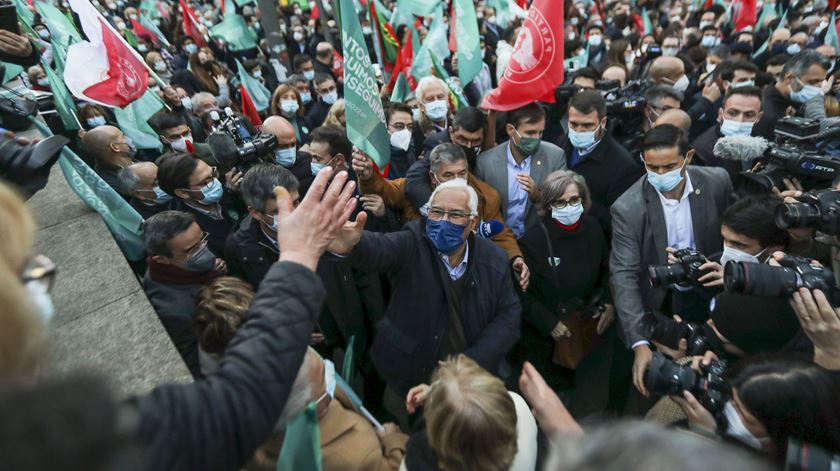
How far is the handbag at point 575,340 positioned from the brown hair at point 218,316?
208 centimetres

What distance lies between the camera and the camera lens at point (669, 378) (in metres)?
1.87

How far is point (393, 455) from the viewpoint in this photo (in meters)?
1.83

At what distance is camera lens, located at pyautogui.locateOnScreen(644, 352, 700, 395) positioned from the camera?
187 centimetres

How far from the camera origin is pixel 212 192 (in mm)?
3344

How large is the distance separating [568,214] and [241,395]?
8.29ft

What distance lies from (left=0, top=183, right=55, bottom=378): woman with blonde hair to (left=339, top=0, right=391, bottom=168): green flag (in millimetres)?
2128

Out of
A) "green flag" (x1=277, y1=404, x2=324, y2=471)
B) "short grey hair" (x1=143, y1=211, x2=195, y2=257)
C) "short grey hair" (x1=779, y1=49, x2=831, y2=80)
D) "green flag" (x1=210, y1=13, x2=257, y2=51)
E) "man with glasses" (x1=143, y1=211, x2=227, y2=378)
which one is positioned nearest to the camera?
"green flag" (x1=277, y1=404, x2=324, y2=471)

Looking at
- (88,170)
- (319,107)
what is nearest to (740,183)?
(88,170)

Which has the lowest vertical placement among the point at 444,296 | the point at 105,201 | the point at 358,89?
the point at 444,296

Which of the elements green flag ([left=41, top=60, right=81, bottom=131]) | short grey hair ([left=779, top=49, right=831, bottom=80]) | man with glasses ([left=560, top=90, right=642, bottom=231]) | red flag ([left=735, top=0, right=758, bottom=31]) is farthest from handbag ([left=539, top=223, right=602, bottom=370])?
red flag ([left=735, top=0, right=758, bottom=31])

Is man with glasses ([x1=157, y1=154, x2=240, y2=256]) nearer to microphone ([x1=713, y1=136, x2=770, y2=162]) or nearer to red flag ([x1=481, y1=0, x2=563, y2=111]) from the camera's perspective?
red flag ([x1=481, y1=0, x2=563, y2=111])

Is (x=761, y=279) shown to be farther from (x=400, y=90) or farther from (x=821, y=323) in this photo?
(x=400, y=90)

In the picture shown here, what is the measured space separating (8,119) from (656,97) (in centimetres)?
528

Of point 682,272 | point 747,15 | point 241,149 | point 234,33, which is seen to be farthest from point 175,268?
point 747,15
